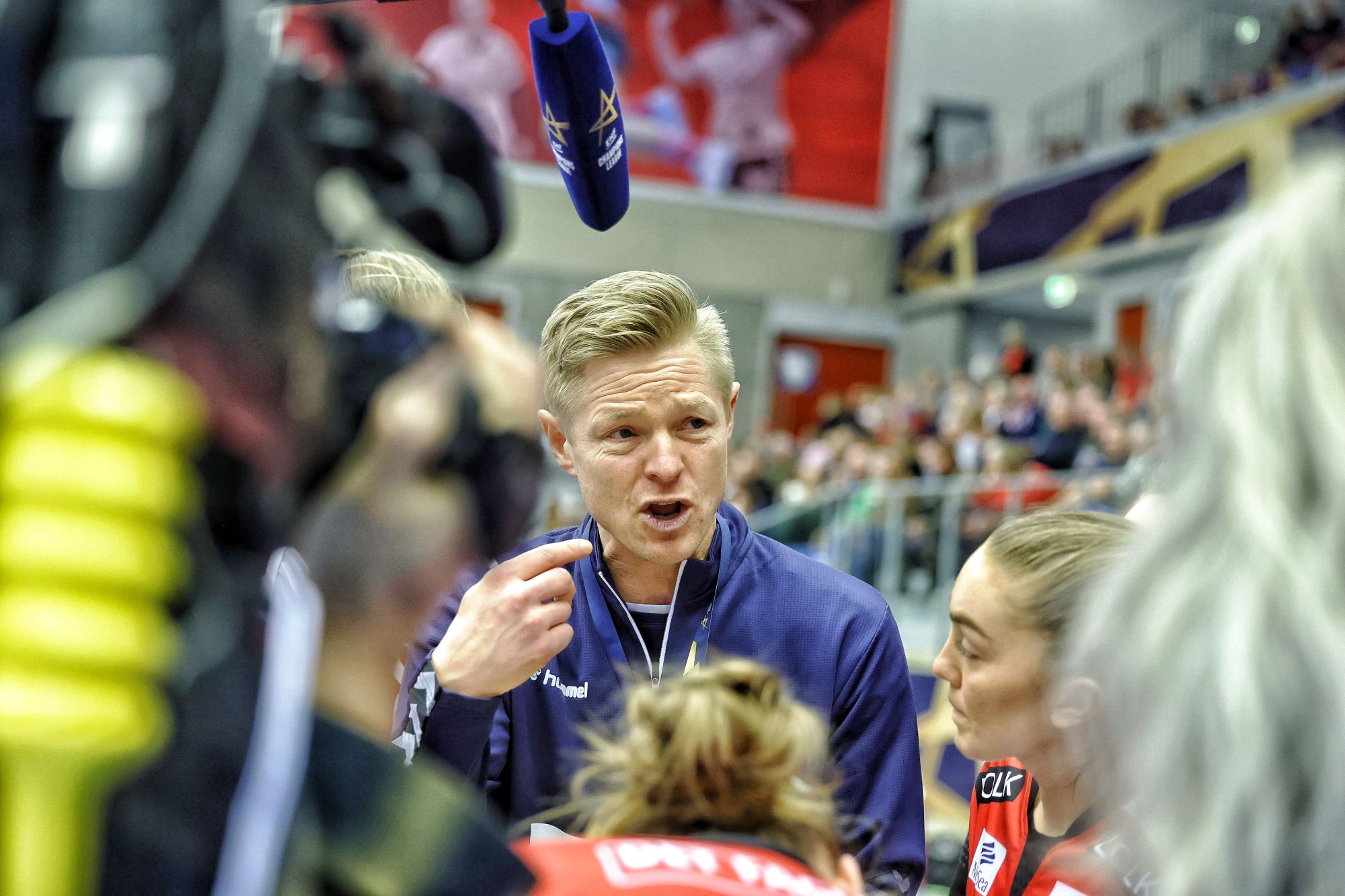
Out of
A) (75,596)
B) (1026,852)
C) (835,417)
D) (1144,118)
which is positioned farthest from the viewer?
(835,417)

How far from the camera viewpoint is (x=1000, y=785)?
79.7 inches

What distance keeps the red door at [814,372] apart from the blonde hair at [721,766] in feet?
53.6

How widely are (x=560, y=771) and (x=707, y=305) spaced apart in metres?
0.85

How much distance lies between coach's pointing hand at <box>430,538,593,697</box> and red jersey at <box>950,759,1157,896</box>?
→ 66cm

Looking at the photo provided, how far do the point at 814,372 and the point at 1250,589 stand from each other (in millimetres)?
16972

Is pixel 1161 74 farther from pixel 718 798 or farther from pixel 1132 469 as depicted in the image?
pixel 718 798

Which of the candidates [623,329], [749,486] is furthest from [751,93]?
[623,329]

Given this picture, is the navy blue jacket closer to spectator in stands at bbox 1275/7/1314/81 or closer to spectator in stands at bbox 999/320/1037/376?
spectator in stands at bbox 999/320/1037/376

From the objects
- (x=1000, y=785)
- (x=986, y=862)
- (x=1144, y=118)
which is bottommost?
(x=986, y=862)

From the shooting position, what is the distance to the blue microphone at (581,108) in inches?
50.4

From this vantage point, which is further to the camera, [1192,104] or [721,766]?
[1192,104]

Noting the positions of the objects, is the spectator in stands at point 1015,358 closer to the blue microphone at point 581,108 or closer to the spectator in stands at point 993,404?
the spectator in stands at point 993,404

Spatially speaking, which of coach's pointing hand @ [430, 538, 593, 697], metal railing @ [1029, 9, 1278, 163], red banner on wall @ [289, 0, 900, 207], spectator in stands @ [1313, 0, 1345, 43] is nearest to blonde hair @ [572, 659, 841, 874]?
coach's pointing hand @ [430, 538, 593, 697]

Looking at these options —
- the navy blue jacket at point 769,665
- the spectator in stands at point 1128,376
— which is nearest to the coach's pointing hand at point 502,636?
the navy blue jacket at point 769,665
